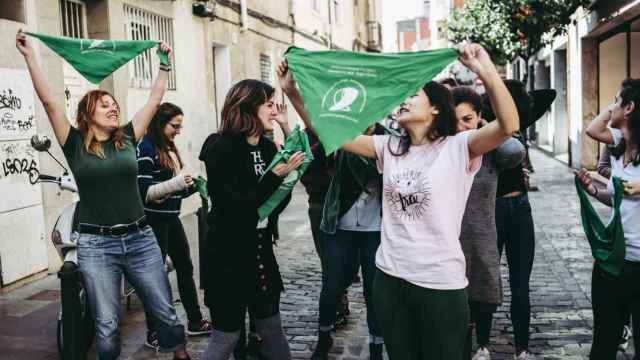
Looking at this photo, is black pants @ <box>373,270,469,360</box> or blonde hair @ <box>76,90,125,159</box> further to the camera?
blonde hair @ <box>76,90,125,159</box>

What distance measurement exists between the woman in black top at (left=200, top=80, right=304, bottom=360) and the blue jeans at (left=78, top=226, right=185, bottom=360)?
19.8 inches

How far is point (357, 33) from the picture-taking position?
104 ft

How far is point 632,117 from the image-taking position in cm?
383

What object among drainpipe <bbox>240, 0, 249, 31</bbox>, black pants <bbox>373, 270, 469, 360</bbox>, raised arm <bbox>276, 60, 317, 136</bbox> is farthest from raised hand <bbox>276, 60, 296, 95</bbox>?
drainpipe <bbox>240, 0, 249, 31</bbox>

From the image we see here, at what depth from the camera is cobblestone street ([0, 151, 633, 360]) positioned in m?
5.17

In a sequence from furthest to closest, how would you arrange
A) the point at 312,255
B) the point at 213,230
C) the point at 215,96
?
the point at 215,96, the point at 312,255, the point at 213,230

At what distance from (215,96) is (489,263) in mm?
10472

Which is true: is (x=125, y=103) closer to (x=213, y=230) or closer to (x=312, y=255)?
(x=312, y=255)

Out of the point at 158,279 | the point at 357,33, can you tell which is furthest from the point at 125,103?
the point at 357,33

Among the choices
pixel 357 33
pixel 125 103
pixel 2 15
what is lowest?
pixel 125 103

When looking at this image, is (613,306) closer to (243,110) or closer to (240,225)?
(240,225)

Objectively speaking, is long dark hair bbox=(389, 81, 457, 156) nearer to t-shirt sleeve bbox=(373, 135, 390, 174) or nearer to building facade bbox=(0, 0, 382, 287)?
t-shirt sleeve bbox=(373, 135, 390, 174)

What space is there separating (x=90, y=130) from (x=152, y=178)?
43.6 inches

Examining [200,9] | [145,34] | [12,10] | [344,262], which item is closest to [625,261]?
[344,262]
